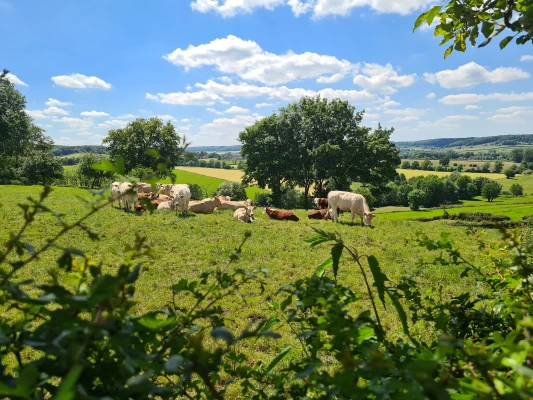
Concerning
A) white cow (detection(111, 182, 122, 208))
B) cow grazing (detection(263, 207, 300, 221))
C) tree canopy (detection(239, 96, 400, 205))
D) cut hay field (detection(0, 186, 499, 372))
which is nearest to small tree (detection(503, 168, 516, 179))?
tree canopy (detection(239, 96, 400, 205))

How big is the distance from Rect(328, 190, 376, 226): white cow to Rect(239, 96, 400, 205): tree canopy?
638 inches

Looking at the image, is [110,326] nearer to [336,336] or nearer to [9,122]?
[336,336]

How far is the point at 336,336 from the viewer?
91cm

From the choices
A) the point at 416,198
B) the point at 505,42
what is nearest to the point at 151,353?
the point at 505,42

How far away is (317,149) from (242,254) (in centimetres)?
2347

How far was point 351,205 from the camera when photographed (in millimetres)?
15133

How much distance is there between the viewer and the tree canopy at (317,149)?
32.0 m

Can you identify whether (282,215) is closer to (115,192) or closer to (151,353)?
(115,192)

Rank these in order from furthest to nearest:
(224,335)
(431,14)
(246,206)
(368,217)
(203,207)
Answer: (203,207), (246,206), (368,217), (431,14), (224,335)

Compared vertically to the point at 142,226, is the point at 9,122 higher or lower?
higher

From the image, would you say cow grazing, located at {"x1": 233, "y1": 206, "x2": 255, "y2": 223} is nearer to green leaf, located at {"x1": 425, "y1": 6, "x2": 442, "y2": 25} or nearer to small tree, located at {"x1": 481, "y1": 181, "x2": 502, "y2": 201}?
green leaf, located at {"x1": 425, "y1": 6, "x2": 442, "y2": 25}

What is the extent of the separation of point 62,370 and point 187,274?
7.37 metres

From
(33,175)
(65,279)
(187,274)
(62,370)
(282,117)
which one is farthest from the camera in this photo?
(33,175)

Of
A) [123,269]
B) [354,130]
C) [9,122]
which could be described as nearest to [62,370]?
[123,269]
